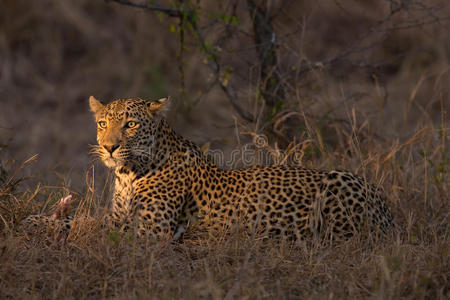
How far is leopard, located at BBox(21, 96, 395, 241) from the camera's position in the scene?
622cm

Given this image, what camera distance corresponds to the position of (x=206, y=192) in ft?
21.3

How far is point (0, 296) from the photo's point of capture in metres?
4.65

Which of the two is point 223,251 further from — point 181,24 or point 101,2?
point 101,2

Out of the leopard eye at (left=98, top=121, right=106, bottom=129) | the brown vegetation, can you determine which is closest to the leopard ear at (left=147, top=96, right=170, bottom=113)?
the leopard eye at (left=98, top=121, right=106, bottom=129)

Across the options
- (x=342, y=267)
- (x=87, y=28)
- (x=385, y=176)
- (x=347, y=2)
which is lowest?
(x=342, y=267)

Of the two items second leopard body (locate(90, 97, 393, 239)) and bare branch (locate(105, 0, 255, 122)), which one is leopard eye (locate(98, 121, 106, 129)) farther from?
bare branch (locate(105, 0, 255, 122))

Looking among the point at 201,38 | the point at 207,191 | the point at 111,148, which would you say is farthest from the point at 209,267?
the point at 201,38

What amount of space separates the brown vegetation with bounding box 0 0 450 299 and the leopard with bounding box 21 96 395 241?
25 centimetres

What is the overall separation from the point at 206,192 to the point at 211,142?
3.95 meters

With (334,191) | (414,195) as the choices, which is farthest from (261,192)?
(414,195)

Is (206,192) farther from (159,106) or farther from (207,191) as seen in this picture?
(159,106)

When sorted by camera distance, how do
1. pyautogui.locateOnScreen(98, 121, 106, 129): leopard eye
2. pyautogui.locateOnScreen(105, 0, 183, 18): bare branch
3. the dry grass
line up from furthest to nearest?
pyautogui.locateOnScreen(105, 0, 183, 18): bare branch, pyautogui.locateOnScreen(98, 121, 106, 129): leopard eye, the dry grass

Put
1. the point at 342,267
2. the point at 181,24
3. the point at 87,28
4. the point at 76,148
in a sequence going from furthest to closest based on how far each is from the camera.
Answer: the point at 87,28
the point at 76,148
the point at 181,24
the point at 342,267

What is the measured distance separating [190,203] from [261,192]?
700 mm
